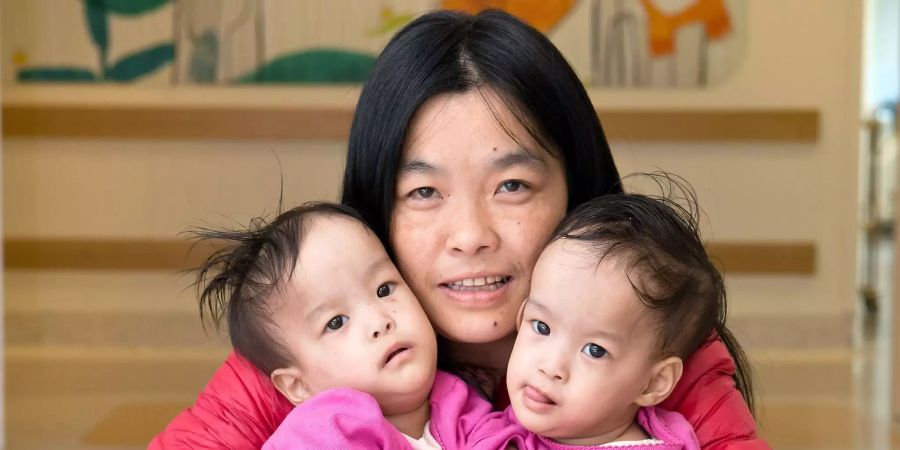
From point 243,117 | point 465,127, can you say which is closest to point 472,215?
point 465,127

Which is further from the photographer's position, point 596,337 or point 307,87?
point 307,87

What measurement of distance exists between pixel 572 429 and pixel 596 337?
134 mm

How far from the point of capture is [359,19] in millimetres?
5344

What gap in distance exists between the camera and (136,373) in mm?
5223

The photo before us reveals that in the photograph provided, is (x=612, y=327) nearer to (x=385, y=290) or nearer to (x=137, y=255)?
(x=385, y=290)

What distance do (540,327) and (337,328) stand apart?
299mm

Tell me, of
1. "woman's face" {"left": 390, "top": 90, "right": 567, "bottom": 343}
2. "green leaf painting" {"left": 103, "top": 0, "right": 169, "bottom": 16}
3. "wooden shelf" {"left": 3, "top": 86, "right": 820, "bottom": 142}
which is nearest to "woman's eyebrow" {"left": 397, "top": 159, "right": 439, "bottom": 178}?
"woman's face" {"left": 390, "top": 90, "right": 567, "bottom": 343}

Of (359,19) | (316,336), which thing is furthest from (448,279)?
(359,19)

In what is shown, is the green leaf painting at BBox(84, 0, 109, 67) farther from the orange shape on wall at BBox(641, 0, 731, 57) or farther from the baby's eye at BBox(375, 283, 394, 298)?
the baby's eye at BBox(375, 283, 394, 298)

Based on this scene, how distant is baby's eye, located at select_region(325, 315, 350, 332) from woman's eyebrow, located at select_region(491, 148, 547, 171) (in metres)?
0.34

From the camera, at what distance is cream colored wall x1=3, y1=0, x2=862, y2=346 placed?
17.7 feet

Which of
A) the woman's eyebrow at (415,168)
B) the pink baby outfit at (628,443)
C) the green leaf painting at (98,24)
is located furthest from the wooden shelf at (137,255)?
the pink baby outfit at (628,443)

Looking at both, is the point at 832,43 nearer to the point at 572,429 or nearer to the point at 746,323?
the point at 746,323

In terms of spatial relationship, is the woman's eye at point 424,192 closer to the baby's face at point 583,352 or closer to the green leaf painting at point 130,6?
the baby's face at point 583,352
